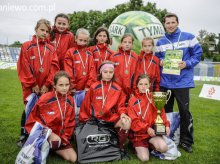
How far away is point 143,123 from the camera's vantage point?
4.33m

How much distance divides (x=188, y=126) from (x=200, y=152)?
0.51m

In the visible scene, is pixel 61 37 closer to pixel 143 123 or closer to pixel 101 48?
pixel 101 48

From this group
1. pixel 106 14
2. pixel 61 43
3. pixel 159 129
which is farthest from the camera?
pixel 106 14

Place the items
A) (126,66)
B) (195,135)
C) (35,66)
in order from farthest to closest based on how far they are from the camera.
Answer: (195,135)
(126,66)
(35,66)

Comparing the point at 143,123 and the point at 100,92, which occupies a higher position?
the point at 100,92

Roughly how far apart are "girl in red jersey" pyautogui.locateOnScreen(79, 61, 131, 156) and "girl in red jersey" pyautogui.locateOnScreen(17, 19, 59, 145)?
786 mm

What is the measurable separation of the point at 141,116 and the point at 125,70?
0.95 meters

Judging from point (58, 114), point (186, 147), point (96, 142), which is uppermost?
point (58, 114)

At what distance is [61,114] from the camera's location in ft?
13.7

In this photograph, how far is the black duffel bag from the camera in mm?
4020

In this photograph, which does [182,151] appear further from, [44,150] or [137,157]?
[44,150]

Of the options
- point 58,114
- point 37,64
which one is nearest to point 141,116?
point 58,114

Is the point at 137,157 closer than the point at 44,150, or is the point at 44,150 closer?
the point at 44,150

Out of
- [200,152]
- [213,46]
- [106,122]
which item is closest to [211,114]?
[200,152]
